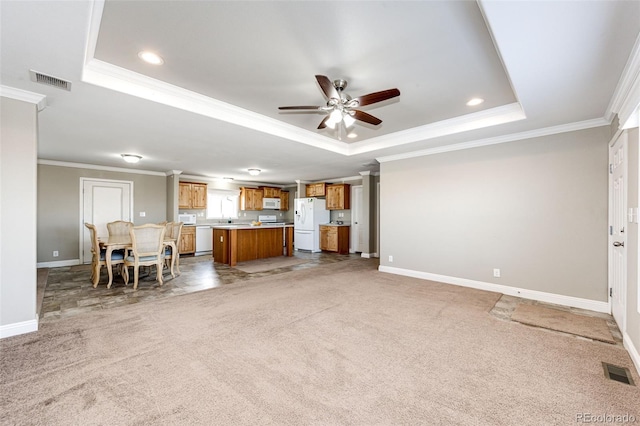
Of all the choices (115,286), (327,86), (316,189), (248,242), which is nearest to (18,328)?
(115,286)

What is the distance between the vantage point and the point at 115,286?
448cm

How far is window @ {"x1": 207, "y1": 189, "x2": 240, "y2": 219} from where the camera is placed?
8.91 m

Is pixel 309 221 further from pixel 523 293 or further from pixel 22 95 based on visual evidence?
pixel 22 95

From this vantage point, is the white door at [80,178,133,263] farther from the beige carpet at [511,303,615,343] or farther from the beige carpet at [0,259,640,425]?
the beige carpet at [511,303,615,343]

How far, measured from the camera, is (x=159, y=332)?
274 cm

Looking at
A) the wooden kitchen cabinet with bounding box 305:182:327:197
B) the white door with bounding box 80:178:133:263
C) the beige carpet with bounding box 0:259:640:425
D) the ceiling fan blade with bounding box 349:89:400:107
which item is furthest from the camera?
the wooden kitchen cabinet with bounding box 305:182:327:197

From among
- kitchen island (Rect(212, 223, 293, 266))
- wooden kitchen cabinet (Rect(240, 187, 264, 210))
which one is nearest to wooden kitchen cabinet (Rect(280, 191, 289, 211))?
wooden kitchen cabinet (Rect(240, 187, 264, 210))

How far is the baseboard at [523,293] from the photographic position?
135 inches

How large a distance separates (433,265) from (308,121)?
3.32 meters

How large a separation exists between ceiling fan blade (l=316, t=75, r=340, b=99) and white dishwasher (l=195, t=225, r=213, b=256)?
272 inches

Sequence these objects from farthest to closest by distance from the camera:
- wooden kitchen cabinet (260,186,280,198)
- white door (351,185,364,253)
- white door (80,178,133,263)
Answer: wooden kitchen cabinet (260,186,280,198)
white door (351,185,364,253)
white door (80,178,133,263)

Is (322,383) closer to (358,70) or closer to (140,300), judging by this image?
(358,70)

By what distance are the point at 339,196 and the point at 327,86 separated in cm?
628

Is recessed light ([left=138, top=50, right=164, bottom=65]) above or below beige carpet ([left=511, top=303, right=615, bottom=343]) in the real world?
above
